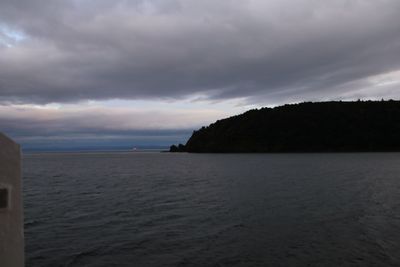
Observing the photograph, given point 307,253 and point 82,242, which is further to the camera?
point 82,242

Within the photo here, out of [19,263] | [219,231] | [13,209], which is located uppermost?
[13,209]

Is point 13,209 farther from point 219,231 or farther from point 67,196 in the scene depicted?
point 67,196

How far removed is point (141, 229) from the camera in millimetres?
23062

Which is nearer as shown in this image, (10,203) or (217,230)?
(10,203)

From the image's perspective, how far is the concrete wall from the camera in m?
3.91

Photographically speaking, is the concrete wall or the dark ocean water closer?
the concrete wall

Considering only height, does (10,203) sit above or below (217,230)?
above

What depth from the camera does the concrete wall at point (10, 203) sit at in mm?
3914

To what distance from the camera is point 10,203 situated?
3951 mm

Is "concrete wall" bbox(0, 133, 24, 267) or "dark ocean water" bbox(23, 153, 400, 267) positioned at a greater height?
"concrete wall" bbox(0, 133, 24, 267)

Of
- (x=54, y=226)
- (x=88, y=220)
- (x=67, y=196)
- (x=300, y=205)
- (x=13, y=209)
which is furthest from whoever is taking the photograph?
(x=67, y=196)

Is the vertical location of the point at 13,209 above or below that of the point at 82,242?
above

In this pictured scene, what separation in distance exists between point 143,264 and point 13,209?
1295 cm

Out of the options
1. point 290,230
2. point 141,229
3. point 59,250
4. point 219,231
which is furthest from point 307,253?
point 59,250
